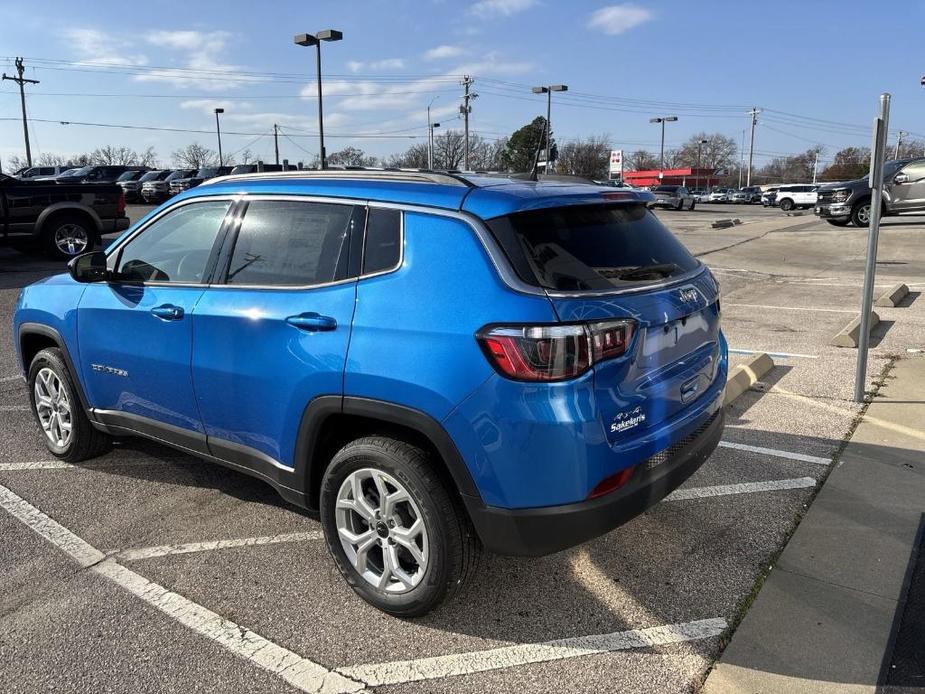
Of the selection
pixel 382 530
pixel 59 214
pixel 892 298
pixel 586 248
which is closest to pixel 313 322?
pixel 382 530

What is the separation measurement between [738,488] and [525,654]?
1.92m

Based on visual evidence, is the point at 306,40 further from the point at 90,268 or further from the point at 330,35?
the point at 90,268

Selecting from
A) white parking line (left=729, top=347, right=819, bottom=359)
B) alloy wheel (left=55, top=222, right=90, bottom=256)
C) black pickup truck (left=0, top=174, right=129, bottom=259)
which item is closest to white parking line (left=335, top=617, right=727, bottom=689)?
white parking line (left=729, top=347, right=819, bottom=359)

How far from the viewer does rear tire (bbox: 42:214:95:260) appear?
13.6 metres

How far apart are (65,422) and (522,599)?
122 inches

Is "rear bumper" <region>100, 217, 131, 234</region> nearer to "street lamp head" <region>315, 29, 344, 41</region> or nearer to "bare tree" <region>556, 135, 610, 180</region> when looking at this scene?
"street lamp head" <region>315, 29, 344, 41</region>

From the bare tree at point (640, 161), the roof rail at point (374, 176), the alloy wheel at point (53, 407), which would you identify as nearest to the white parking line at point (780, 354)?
the roof rail at point (374, 176)

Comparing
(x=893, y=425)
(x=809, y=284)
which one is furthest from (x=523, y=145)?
(x=893, y=425)

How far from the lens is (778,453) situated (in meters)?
4.60

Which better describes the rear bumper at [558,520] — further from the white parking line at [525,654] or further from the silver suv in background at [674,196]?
the silver suv in background at [674,196]

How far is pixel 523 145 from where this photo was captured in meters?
77.0

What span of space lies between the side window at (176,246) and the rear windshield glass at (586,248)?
5.40 ft

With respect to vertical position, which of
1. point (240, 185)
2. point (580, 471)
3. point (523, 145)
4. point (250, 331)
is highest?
point (523, 145)

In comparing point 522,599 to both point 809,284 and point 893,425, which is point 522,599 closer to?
point 893,425
